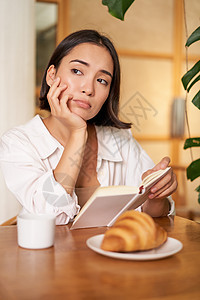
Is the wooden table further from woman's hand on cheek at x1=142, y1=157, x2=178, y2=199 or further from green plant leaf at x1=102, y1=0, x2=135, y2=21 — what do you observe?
green plant leaf at x1=102, y1=0, x2=135, y2=21

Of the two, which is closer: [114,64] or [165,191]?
[165,191]

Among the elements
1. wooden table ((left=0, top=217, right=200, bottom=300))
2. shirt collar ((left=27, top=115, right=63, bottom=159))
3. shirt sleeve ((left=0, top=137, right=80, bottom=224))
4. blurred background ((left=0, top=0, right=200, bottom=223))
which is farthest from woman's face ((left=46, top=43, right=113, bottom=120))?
blurred background ((left=0, top=0, right=200, bottom=223))

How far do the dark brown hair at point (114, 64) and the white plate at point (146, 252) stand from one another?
3.09ft

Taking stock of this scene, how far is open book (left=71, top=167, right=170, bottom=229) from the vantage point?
3.20ft

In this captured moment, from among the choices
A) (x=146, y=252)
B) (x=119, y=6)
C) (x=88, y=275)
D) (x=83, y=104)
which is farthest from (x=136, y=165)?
(x=88, y=275)

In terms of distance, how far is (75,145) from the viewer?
136 centimetres

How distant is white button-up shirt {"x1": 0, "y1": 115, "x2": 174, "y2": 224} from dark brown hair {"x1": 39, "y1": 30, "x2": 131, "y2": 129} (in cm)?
7

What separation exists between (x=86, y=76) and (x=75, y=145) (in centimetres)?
29

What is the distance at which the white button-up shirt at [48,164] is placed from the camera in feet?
4.00

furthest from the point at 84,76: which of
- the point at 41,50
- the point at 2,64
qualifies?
the point at 41,50

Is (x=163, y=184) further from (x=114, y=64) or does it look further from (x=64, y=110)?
(x=114, y=64)

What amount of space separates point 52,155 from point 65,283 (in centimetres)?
87

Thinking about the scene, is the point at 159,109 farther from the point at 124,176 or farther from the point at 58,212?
the point at 58,212

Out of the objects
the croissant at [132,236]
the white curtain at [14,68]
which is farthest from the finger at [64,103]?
the white curtain at [14,68]
